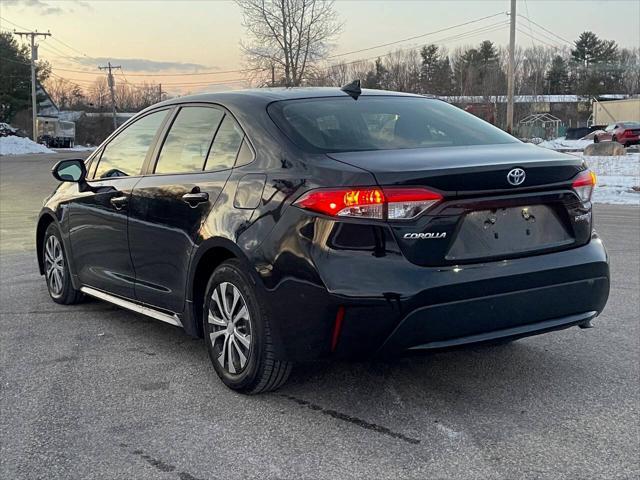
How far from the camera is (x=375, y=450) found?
313 centimetres

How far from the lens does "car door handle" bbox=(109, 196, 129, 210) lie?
473 centimetres

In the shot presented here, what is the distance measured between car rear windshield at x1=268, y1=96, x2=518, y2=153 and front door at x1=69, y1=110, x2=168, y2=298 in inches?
49.1

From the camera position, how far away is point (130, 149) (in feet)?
16.5

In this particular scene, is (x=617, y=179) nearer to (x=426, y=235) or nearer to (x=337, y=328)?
(x=426, y=235)

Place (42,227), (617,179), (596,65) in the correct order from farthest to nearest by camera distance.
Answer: (596,65) < (617,179) < (42,227)

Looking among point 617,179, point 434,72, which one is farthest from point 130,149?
point 434,72

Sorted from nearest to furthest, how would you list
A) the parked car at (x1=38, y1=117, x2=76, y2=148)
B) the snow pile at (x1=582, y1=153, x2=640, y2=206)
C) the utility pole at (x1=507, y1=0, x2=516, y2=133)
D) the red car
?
1. the snow pile at (x1=582, y1=153, x2=640, y2=206)
2. the utility pole at (x1=507, y1=0, x2=516, y2=133)
3. the red car
4. the parked car at (x1=38, y1=117, x2=76, y2=148)

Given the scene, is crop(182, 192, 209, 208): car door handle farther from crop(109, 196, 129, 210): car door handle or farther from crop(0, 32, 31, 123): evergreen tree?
crop(0, 32, 31, 123): evergreen tree

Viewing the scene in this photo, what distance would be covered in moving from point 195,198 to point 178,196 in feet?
0.70

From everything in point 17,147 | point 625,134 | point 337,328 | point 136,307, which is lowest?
point 136,307

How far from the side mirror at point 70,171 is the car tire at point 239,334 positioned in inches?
78.0

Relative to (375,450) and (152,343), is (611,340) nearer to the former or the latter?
(375,450)

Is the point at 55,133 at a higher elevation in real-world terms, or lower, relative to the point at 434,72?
lower

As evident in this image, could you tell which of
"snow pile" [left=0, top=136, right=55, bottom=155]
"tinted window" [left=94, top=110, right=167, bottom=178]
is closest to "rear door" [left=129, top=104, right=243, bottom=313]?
"tinted window" [left=94, top=110, right=167, bottom=178]
